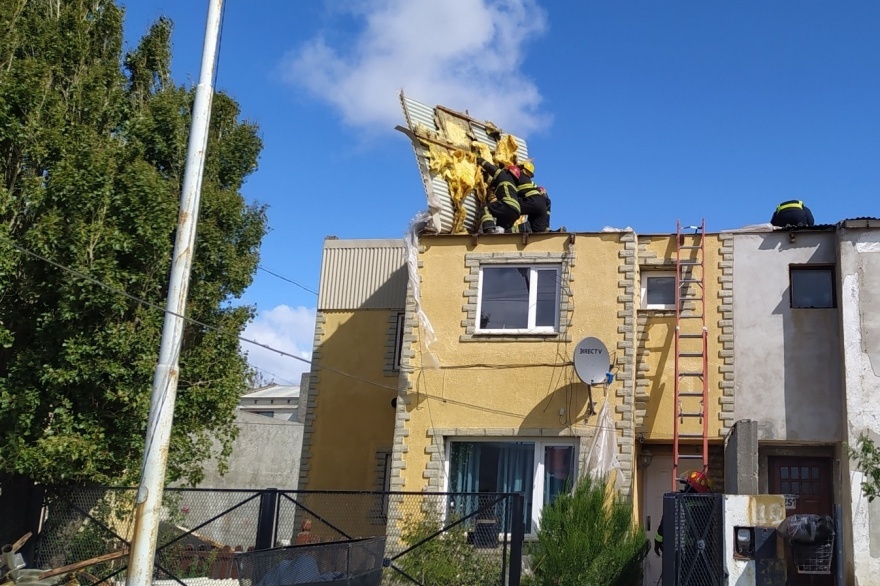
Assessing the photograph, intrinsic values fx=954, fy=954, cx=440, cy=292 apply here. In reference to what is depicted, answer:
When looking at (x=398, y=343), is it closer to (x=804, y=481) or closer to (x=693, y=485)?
(x=693, y=485)

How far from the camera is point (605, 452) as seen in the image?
1438 cm

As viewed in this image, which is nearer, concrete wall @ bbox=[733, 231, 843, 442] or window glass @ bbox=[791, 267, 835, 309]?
concrete wall @ bbox=[733, 231, 843, 442]

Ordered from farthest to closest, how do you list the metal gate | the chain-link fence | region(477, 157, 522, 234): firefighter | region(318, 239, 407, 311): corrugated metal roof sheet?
region(318, 239, 407, 311): corrugated metal roof sheet
region(477, 157, 522, 234): firefighter
the chain-link fence
the metal gate

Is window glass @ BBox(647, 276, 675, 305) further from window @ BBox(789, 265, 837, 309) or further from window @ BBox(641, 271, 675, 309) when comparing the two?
window @ BBox(789, 265, 837, 309)

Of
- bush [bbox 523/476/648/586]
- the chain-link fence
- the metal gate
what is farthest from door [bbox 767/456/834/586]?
the metal gate

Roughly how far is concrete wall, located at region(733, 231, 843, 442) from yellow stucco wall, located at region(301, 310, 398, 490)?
22.3 ft

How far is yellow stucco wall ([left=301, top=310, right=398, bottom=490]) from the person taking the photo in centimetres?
1866

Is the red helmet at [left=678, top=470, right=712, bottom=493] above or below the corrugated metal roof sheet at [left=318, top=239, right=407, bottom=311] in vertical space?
below

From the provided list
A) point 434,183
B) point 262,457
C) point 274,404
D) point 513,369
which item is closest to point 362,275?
point 434,183

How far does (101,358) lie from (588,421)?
7.18 m

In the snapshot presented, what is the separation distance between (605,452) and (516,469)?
4.91 ft

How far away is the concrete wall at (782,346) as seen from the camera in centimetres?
1541

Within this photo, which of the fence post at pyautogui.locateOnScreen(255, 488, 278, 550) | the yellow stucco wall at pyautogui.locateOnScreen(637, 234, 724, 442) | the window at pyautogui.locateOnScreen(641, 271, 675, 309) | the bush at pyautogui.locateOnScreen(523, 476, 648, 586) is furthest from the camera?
the window at pyautogui.locateOnScreen(641, 271, 675, 309)

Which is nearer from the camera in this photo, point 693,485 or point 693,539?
point 693,539
